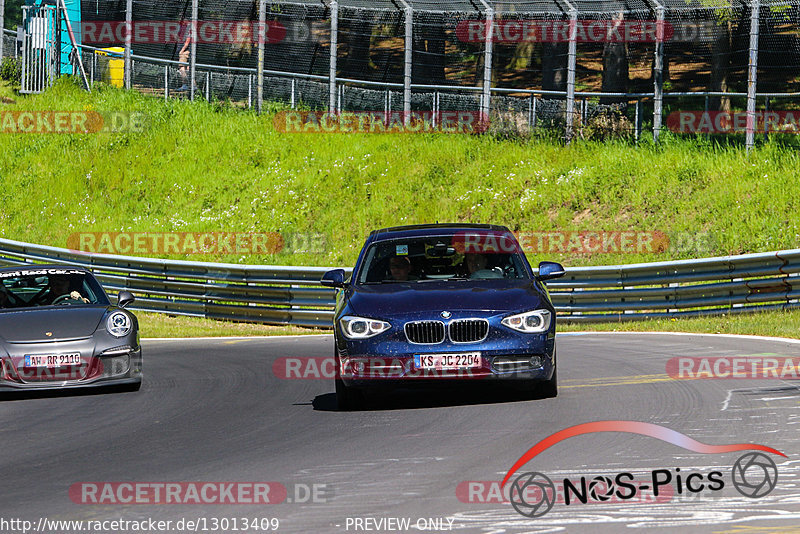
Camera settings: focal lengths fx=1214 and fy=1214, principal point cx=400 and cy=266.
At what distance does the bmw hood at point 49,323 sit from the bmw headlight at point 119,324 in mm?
112

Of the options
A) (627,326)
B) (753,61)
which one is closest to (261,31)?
(753,61)

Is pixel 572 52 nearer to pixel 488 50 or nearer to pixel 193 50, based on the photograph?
pixel 488 50

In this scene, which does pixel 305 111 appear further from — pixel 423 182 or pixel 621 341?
pixel 621 341

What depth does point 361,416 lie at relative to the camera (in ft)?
31.8

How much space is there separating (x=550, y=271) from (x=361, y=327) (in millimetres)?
1988

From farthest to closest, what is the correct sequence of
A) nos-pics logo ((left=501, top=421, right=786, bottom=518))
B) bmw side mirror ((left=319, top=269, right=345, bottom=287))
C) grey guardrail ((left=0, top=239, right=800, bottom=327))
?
grey guardrail ((left=0, top=239, right=800, bottom=327)) → bmw side mirror ((left=319, top=269, right=345, bottom=287)) → nos-pics logo ((left=501, top=421, right=786, bottom=518))

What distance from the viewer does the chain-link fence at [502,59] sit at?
23562mm

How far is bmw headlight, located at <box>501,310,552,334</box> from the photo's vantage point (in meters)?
9.73

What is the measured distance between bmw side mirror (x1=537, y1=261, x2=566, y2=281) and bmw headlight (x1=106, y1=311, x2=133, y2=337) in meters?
3.99

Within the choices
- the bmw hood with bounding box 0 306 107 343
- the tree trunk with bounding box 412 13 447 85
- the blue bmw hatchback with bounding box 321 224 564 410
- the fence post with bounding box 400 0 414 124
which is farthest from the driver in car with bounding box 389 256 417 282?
the tree trunk with bounding box 412 13 447 85

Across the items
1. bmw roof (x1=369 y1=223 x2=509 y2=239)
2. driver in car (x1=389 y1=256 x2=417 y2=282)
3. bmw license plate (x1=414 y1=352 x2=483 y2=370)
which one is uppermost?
bmw roof (x1=369 y1=223 x2=509 y2=239)

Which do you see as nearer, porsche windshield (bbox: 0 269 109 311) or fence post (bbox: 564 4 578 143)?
porsche windshield (bbox: 0 269 109 311)

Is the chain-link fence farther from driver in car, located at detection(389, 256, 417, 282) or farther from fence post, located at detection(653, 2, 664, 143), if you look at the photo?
driver in car, located at detection(389, 256, 417, 282)

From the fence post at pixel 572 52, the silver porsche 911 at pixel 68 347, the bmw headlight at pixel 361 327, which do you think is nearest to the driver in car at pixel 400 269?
the bmw headlight at pixel 361 327
